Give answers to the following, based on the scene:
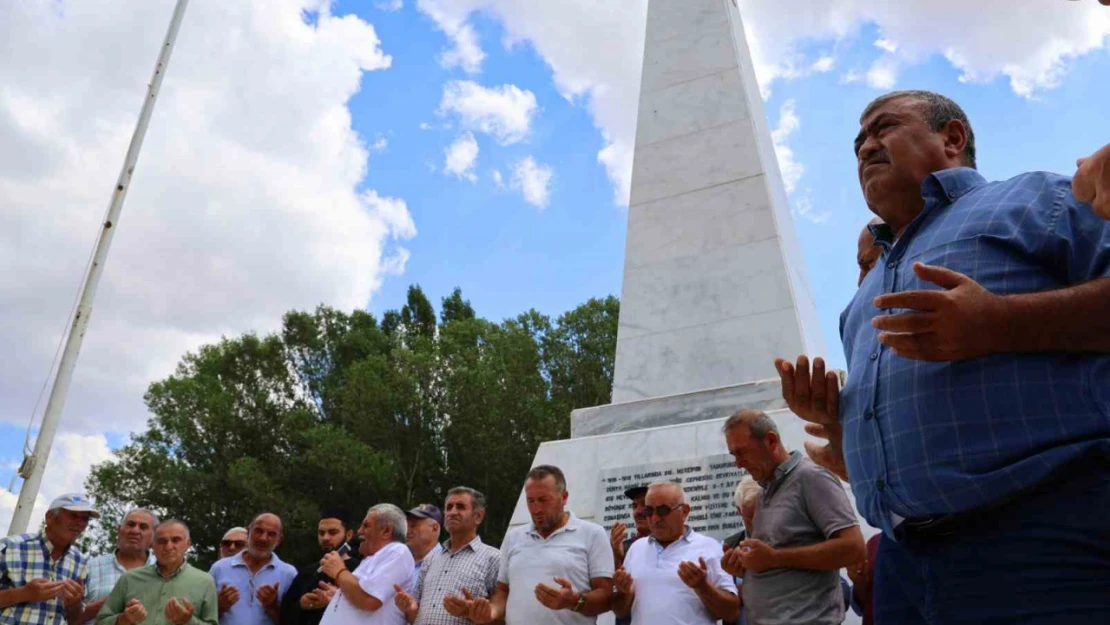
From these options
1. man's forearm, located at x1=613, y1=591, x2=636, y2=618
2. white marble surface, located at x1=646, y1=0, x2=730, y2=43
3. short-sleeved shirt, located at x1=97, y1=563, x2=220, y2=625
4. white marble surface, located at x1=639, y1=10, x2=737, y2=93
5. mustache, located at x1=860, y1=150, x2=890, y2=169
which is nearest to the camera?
mustache, located at x1=860, y1=150, x2=890, y2=169

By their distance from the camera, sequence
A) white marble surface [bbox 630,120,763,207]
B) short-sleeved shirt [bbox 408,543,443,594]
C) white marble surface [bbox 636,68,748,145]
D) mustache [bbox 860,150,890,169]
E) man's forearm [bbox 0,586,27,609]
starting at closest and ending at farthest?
mustache [bbox 860,150,890,169] < man's forearm [bbox 0,586,27,609] < short-sleeved shirt [bbox 408,543,443,594] < white marble surface [bbox 630,120,763,207] < white marble surface [bbox 636,68,748,145]

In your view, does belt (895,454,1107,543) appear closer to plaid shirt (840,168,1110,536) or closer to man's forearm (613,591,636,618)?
plaid shirt (840,168,1110,536)

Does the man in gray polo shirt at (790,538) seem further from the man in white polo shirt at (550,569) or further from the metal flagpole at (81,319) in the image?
the metal flagpole at (81,319)

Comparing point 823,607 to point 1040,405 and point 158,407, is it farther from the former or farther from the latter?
point 158,407

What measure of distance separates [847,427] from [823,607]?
182 cm

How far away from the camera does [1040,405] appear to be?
1.44 m

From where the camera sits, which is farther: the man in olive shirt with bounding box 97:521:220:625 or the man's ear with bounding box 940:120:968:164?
the man in olive shirt with bounding box 97:521:220:625

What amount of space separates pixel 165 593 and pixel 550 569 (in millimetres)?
2369

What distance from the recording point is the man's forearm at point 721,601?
3848mm

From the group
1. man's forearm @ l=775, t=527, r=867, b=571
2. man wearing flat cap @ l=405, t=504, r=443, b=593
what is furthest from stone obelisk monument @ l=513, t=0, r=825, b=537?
man's forearm @ l=775, t=527, r=867, b=571

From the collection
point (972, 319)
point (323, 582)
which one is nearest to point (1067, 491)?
point (972, 319)

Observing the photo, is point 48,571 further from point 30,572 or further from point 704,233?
point 704,233

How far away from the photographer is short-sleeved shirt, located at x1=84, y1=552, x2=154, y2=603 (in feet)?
17.7

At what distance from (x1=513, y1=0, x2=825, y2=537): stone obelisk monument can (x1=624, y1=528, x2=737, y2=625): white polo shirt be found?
3.69 feet
